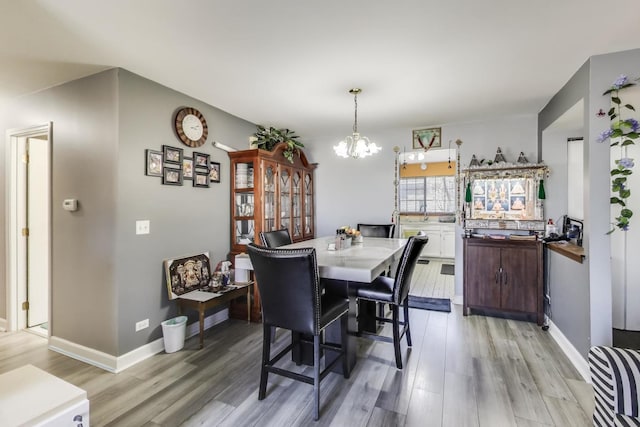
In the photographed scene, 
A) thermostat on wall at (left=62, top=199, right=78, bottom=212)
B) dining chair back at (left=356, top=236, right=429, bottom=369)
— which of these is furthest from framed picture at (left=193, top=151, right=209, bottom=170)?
dining chair back at (left=356, top=236, right=429, bottom=369)

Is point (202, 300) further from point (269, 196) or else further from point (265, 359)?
point (269, 196)

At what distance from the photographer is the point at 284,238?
128 inches

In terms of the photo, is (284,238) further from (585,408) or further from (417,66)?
(585,408)

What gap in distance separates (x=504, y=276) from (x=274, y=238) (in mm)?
2662

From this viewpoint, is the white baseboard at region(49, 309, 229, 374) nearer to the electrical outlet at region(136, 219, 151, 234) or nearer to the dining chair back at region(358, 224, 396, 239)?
the electrical outlet at region(136, 219, 151, 234)

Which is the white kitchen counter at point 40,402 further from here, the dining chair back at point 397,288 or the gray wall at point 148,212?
the dining chair back at point 397,288

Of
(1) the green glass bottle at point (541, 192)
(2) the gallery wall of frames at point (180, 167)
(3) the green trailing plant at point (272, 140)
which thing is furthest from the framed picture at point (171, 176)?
(1) the green glass bottle at point (541, 192)

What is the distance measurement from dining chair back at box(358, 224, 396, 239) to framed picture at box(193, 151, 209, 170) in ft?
6.87

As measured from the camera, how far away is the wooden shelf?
2.41 metres

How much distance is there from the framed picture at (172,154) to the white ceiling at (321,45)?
577mm

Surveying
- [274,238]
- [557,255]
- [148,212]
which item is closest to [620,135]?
[557,255]

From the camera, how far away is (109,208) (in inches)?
97.4

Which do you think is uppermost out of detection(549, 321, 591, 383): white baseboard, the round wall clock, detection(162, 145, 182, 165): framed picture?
the round wall clock

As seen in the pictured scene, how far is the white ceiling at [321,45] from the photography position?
1.71 metres
